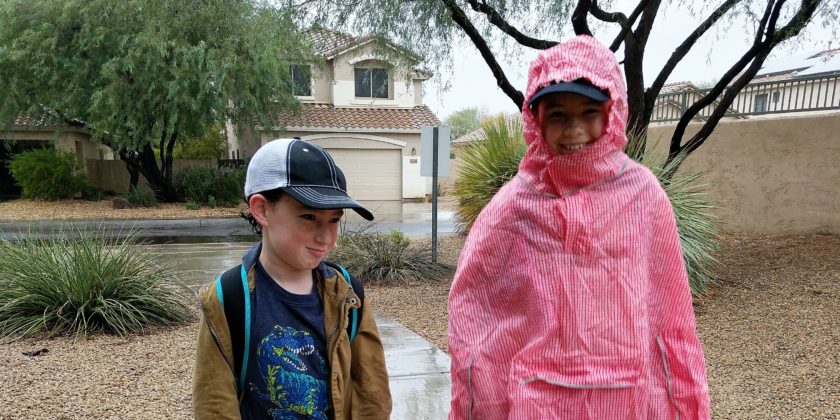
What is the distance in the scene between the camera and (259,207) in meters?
1.60

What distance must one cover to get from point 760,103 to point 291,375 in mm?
10537

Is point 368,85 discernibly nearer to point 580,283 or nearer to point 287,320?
point 287,320

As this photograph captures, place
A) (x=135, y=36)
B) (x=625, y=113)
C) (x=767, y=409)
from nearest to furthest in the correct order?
(x=625, y=113), (x=767, y=409), (x=135, y=36)

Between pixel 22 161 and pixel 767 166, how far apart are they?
20059 mm

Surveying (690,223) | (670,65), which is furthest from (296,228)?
(670,65)

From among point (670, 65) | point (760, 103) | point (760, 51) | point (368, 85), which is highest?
point (368, 85)

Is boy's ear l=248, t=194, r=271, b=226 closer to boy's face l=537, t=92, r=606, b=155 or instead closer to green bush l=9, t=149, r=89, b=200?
boy's face l=537, t=92, r=606, b=155

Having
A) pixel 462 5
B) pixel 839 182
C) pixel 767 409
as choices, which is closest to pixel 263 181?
pixel 767 409

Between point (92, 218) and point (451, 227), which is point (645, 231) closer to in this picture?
point (451, 227)

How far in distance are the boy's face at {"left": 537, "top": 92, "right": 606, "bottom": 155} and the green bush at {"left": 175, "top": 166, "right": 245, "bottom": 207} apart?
1695 cm

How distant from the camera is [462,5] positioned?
Answer: 7.63m

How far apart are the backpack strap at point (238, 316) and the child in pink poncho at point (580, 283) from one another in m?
0.59

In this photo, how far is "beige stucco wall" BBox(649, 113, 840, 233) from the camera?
8609 mm

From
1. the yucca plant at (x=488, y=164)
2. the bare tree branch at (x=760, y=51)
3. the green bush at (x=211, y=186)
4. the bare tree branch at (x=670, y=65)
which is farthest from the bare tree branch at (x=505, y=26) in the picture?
the green bush at (x=211, y=186)
